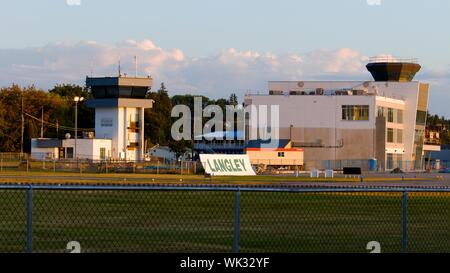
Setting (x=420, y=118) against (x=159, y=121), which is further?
(x=159, y=121)

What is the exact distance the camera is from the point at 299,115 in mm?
134875

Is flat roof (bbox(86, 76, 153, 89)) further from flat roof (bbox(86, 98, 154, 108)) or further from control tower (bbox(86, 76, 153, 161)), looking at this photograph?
flat roof (bbox(86, 98, 154, 108))

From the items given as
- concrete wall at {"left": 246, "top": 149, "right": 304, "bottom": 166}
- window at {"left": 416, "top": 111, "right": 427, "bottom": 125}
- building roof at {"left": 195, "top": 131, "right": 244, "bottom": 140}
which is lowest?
concrete wall at {"left": 246, "top": 149, "right": 304, "bottom": 166}

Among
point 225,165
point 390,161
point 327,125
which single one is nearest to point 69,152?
point 327,125

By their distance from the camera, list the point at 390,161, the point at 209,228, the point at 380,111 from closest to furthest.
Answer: the point at 209,228 → the point at 380,111 → the point at 390,161

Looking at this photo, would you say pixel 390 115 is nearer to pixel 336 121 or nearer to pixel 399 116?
pixel 399 116

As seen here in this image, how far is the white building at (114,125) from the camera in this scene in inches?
5089

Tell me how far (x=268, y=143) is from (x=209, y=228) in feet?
359

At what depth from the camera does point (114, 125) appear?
136500 millimetres

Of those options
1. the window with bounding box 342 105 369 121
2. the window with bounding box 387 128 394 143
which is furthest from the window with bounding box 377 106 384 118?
the window with bounding box 387 128 394 143

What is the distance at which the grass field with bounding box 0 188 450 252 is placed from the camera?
21.3 m

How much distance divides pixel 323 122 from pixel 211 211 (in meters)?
108

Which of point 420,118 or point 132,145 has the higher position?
point 420,118

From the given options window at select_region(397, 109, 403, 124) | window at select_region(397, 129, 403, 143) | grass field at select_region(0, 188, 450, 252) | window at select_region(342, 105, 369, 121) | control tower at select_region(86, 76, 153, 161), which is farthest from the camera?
window at select_region(397, 129, 403, 143)
